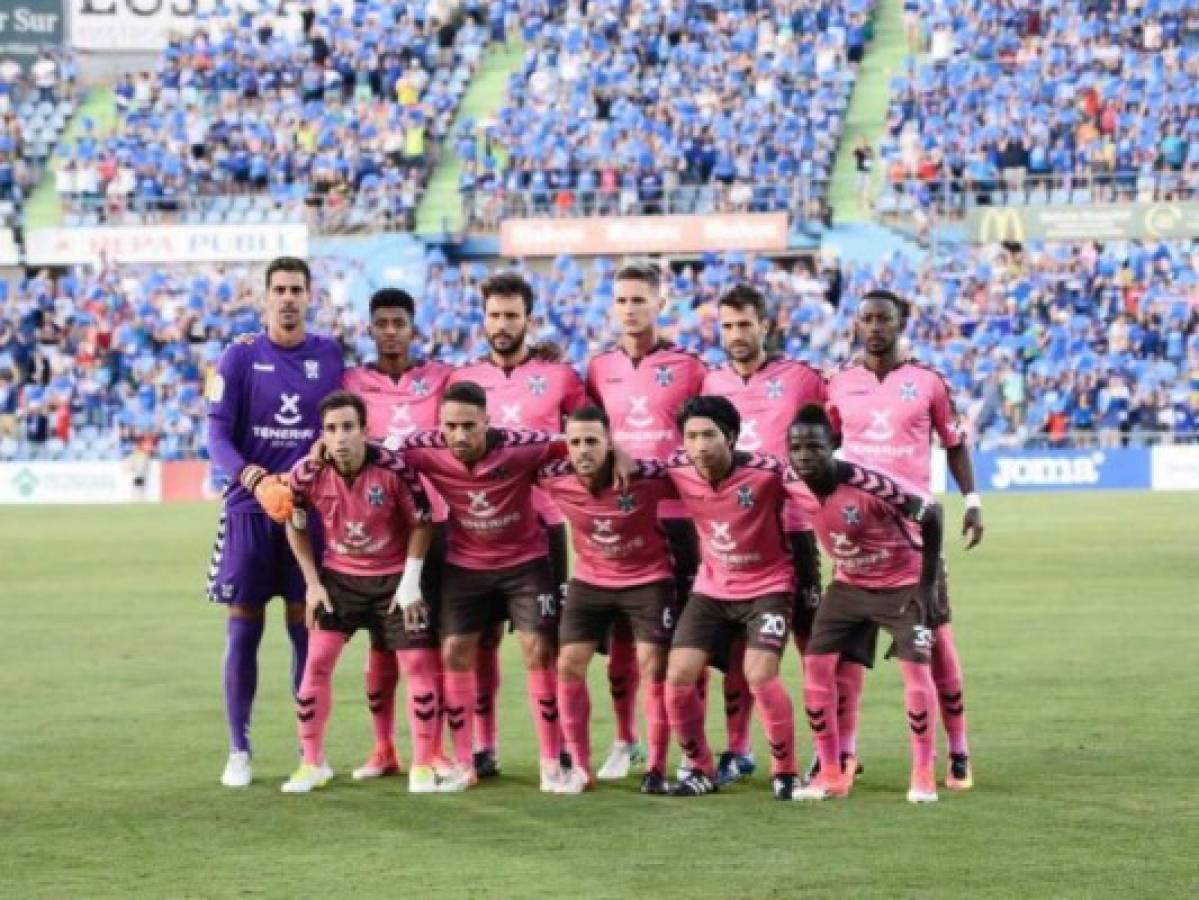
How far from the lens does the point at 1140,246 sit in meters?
38.5

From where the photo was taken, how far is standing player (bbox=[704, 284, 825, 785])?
33.3 feet

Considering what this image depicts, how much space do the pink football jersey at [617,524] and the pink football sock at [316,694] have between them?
3.77 ft

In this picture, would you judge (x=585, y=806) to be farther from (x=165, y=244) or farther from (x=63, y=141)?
(x=63, y=141)

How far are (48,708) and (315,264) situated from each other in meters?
30.1

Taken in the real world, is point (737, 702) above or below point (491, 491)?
below

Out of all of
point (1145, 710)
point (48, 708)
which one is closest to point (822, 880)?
point (1145, 710)

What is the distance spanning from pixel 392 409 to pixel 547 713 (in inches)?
65.7

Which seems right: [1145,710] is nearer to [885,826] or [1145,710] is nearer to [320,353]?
[885,826]

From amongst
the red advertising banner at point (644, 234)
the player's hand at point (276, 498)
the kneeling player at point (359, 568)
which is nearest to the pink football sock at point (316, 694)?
the kneeling player at point (359, 568)

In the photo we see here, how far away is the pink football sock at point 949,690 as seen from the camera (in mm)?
9820

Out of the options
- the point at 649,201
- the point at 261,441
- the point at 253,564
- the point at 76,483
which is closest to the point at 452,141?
the point at 649,201

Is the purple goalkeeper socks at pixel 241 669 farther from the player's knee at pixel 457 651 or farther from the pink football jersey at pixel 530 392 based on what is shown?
the pink football jersey at pixel 530 392

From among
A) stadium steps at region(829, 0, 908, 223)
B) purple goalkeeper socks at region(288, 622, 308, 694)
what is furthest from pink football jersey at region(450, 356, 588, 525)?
stadium steps at region(829, 0, 908, 223)

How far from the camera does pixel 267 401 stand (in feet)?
34.0
